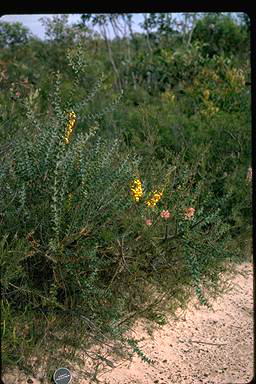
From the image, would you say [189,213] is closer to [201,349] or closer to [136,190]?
[136,190]

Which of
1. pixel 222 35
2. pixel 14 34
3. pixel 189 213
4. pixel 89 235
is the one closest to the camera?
pixel 89 235

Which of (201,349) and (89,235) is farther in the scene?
(201,349)

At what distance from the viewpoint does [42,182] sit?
3.01 meters

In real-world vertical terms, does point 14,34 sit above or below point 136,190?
below

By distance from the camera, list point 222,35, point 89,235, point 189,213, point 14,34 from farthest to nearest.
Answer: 1. point 222,35
2. point 14,34
3. point 189,213
4. point 89,235

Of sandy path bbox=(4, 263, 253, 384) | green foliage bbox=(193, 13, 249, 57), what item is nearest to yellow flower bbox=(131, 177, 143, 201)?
sandy path bbox=(4, 263, 253, 384)

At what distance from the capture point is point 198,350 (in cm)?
327

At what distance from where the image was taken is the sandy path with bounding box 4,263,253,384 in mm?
2986

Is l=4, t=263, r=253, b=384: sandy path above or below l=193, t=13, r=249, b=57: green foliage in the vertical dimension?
above

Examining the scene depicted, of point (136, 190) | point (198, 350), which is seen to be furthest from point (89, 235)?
point (198, 350)

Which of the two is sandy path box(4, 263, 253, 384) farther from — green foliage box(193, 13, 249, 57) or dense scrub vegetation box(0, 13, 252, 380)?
green foliage box(193, 13, 249, 57)

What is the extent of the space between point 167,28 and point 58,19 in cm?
189
